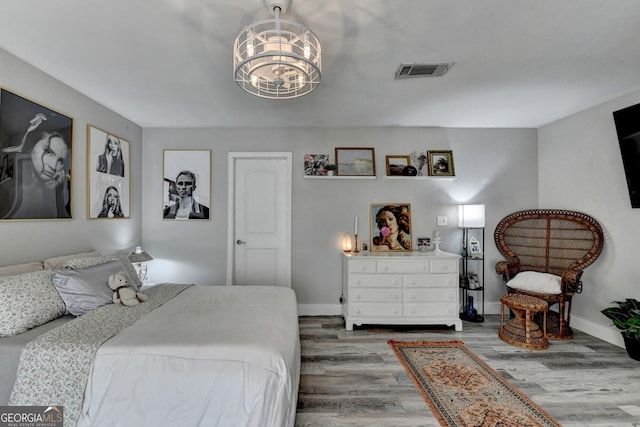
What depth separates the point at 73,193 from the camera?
2639 mm

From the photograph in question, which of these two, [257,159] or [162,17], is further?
[257,159]

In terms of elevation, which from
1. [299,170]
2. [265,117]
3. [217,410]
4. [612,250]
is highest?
[265,117]

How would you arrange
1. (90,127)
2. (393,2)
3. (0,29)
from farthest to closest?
1. (90,127)
2. (0,29)
3. (393,2)

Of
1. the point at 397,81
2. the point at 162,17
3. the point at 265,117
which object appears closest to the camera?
the point at 162,17

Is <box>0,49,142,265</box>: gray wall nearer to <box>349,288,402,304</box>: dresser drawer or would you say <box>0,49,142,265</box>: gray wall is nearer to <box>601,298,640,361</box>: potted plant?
<box>349,288,402,304</box>: dresser drawer

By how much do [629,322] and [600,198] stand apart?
1.29m

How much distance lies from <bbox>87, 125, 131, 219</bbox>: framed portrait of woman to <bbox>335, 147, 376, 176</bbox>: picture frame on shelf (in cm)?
261

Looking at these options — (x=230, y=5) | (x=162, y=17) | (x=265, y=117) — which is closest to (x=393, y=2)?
(x=230, y=5)

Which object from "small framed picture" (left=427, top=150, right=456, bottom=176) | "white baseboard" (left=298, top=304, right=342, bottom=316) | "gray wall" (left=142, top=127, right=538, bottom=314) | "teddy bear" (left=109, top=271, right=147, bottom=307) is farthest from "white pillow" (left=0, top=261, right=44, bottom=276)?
"small framed picture" (left=427, top=150, right=456, bottom=176)

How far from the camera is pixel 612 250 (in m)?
2.95

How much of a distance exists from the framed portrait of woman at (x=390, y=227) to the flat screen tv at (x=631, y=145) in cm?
209

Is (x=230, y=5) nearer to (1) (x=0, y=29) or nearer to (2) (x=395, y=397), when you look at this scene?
(1) (x=0, y=29)

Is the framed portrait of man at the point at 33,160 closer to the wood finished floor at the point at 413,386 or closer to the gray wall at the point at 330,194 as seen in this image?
the gray wall at the point at 330,194

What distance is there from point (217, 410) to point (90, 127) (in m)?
2.96
